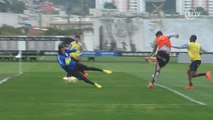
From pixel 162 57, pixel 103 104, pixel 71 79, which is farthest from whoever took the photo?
pixel 71 79

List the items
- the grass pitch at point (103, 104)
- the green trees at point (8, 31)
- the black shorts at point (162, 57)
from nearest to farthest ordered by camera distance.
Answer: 1. the grass pitch at point (103, 104)
2. the black shorts at point (162, 57)
3. the green trees at point (8, 31)

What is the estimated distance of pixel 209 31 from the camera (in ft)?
274

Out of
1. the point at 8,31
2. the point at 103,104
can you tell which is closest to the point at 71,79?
the point at 103,104

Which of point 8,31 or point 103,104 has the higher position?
point 8,31

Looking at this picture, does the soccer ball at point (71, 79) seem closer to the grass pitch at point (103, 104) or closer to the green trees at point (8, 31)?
the grass pitch at point (103, 104)

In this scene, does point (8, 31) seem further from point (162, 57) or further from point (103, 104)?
point (103, 104)

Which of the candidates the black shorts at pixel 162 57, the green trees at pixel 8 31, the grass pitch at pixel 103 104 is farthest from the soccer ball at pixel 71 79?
the green trees at pixel 8 31

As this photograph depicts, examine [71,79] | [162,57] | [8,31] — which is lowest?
[71,79]

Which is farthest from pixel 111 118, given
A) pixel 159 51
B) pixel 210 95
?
pixel 159 51

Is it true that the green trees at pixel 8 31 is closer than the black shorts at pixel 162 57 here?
No

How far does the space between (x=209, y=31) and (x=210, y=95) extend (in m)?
66.6

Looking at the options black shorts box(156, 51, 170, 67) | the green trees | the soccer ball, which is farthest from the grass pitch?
the green trees

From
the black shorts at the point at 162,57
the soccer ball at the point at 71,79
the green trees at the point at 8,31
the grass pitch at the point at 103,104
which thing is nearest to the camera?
the grass pitch at the point at 103,104

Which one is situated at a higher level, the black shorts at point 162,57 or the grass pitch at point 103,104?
the black shorts at point 162,57
